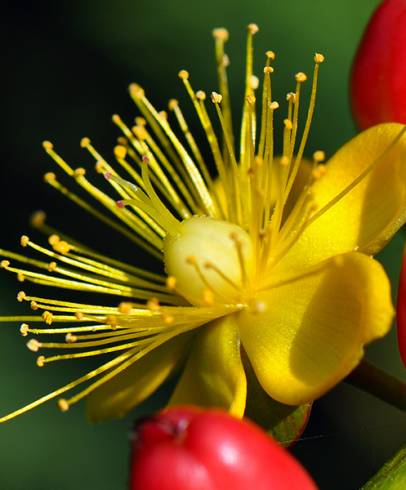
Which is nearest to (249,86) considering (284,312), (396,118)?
(396,118)

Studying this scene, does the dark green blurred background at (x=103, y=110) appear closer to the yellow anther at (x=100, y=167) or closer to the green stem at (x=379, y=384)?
the green stem at (x=379, y=384)

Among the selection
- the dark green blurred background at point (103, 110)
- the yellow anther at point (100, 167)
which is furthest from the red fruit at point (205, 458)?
the dark green blurred background at point (103, 110)

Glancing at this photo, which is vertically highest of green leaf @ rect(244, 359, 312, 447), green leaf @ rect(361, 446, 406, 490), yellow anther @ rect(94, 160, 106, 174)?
yellow anther @ rect(94, 160, 106, 174)

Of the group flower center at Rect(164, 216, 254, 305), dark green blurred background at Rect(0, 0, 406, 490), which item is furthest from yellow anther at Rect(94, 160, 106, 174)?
dark green blurred background at Rect(0, 0, 406, 490)

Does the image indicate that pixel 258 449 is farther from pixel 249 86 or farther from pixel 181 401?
pixel 249 86

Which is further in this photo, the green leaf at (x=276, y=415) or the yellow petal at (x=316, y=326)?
the green leaf at (x=276, y=415)

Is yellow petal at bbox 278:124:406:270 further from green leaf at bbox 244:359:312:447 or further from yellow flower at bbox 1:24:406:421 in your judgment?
green leaf at bbox 244:359:312:447

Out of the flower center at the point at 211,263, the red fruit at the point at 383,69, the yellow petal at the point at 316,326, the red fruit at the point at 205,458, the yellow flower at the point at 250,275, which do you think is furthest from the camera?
the red fruit at the point at 383,69
